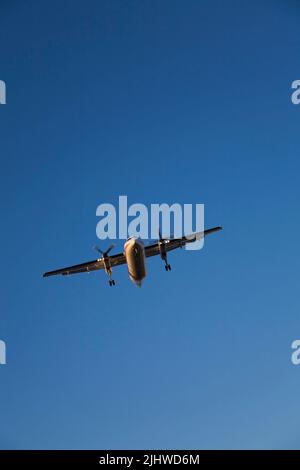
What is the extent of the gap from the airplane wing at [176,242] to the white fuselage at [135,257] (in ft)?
18.8

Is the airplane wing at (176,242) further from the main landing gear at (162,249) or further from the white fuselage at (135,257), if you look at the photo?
the white fuselage at (135,257)

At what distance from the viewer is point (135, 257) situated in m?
45.7

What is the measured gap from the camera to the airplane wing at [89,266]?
179 ft

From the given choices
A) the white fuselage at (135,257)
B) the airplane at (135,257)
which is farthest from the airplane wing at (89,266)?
the white fuselage at (135,257)

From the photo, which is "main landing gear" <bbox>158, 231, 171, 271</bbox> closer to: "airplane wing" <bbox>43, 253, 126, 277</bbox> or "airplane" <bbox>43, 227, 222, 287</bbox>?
"airplane" <bbox>43, 227, 222, 287</bbox>

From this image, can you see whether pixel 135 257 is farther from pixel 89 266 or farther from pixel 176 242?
pixel 89 266

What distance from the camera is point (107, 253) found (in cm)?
5369

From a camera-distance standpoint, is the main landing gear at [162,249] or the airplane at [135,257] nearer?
the airplane at [135,257]

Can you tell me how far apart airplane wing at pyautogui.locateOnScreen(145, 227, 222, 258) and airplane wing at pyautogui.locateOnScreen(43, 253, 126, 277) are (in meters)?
3.15
